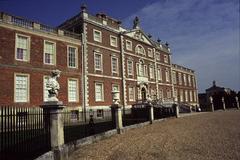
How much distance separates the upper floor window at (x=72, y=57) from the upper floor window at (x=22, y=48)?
433 cm

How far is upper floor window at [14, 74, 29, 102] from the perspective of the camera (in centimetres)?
1770

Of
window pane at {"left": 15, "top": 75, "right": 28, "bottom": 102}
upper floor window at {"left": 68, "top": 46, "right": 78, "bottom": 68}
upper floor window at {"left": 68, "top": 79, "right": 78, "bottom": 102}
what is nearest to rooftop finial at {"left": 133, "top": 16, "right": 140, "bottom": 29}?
upper floor window at {"left": 68, "top": 46, "right": 78, "bottom": 68}

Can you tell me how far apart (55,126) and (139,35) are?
86.2ft

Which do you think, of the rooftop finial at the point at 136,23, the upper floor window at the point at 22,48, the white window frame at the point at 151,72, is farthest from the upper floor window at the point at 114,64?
the upper floor window at the point at 22,48

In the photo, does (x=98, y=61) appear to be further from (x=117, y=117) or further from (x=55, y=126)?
(x=55, y=126)

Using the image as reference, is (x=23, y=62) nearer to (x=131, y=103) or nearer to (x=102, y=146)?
(x=102, y=146)

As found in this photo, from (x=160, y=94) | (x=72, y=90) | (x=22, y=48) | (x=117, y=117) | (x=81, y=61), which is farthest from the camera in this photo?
(x=160, y=94)

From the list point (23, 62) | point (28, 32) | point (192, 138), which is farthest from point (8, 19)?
point (192, 138)

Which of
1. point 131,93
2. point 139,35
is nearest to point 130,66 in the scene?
point 131,93

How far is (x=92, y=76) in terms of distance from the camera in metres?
23.8

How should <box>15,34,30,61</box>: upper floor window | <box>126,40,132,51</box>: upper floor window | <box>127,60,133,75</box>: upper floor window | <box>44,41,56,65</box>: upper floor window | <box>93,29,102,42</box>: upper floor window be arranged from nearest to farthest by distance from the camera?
1. <box>15,34,30,61</box>: upper floor window
2. <box>44,41,56,65</box>: upper floor window
3. <box>93,29,102,42</box>: upper floor window
4. <box>127,60,133,75</box>: upper floor window
5. <box>126,40,132,51</box>: upper floor window

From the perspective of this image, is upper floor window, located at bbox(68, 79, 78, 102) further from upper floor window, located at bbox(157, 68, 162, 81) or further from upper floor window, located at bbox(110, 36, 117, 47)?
upper floor window, located at bbox(157, 68, 162, 81)

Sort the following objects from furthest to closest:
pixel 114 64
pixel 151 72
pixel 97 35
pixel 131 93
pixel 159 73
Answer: pixel 159 73
pixel 151 72
pixel 131 93
pixel 114 64
pixel 97 35

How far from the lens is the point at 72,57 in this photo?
22.5m
